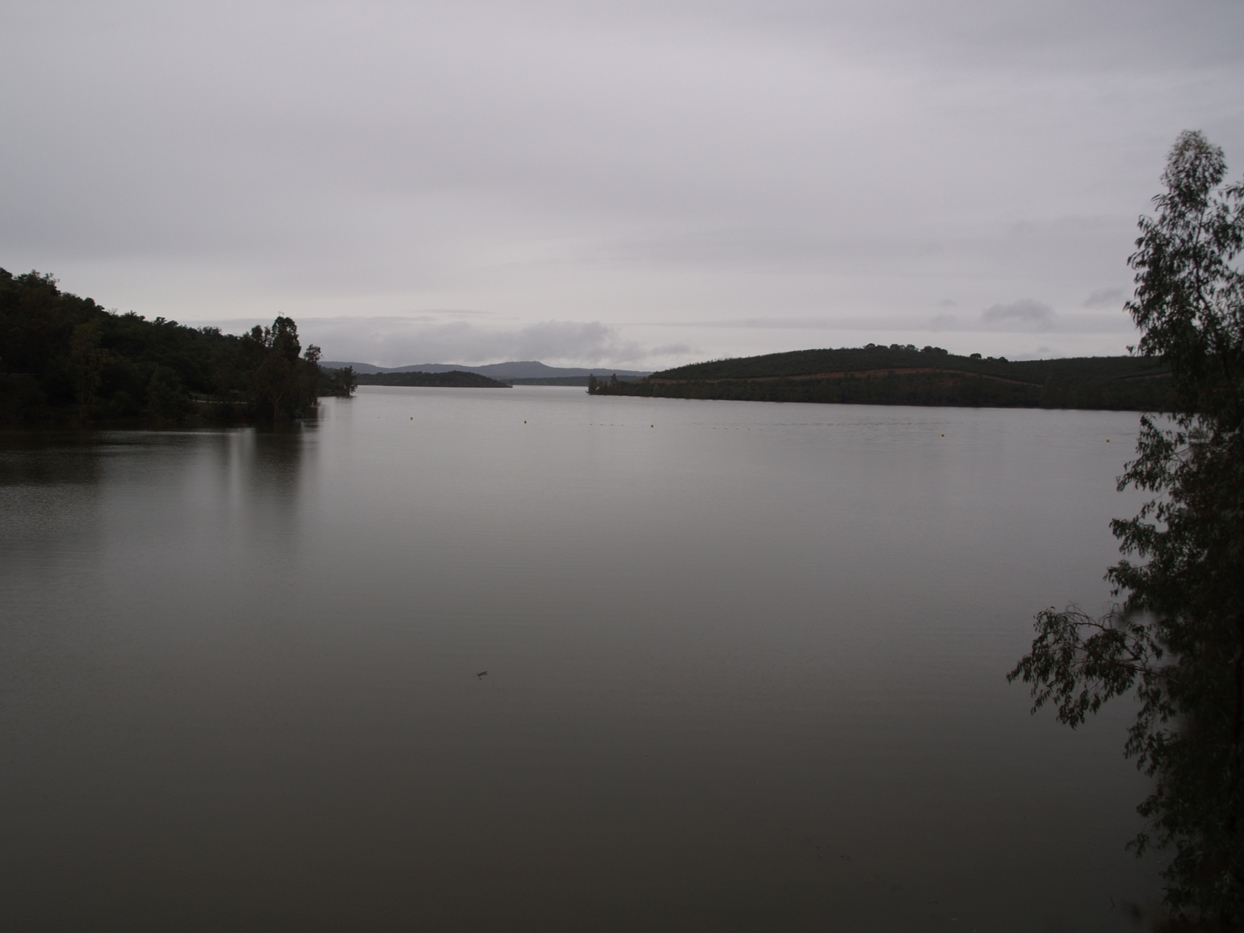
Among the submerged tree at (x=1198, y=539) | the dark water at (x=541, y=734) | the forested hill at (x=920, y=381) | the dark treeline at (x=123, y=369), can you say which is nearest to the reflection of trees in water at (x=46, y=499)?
the dark water at (x=541, y=734)

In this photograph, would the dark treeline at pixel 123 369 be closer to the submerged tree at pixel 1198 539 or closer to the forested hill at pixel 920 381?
the submerged tree at pixel 1198 539

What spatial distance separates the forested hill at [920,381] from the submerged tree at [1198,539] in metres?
93.1

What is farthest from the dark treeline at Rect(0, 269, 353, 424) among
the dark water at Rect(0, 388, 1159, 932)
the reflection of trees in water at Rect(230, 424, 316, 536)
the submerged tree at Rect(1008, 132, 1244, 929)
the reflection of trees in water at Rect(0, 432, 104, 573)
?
the submerged tree at Rect(1008, 132, 1244, 929)

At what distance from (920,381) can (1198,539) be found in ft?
348

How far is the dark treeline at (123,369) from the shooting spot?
4012 centimetres

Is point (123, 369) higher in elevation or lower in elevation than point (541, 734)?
higher

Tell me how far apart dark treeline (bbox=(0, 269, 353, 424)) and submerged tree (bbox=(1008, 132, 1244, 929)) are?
45882 millimetres

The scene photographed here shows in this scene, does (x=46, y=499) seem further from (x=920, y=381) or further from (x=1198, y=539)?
(x=920, y=381)

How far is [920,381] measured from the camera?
105 m

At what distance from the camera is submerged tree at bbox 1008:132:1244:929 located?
14.4ft

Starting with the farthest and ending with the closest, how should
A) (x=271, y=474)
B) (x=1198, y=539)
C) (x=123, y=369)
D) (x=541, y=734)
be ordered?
(x=123, y=369) → (x=271, y=474) → (x=541, y=734) → (x=1198, y=539)

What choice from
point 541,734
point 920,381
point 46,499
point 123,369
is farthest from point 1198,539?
point 920,381

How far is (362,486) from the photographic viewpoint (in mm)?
22375

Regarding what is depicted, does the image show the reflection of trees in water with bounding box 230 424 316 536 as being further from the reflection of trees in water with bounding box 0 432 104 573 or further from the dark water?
the reflection of trees in water with bounding box 0 432 104 573
